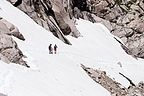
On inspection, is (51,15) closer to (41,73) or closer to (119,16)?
(41,73)

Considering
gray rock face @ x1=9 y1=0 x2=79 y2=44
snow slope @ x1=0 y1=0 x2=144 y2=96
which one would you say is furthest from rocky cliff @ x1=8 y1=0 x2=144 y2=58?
snow slope @ x1=0 y1=0 x2=144 y2=96

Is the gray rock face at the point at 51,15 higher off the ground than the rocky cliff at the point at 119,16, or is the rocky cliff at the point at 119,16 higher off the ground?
the gray rock face at the point at 51,15

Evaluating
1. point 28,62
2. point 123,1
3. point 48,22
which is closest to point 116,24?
point 123,1

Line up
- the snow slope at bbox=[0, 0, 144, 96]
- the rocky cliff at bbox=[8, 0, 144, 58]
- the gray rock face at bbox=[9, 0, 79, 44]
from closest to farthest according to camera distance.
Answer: the snow slope at bbox=[0, 0, 144, 96] < the gray rock face at bbox=[9, 0, 79, 44] < the rocky cliff at bbox=[8, 0, 144, 58]

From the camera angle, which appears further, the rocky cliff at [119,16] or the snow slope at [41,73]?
the rocky cliff at [119,16]

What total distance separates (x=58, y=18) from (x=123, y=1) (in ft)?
135

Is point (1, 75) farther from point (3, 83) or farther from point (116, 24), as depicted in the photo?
point (116, 24)

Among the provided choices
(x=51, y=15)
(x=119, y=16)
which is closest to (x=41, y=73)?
(x=51, y=15)

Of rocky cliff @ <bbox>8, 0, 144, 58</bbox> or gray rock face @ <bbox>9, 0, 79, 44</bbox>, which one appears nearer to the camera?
gray rock face @ <bbox>9, 0, 79, 44</bbox>

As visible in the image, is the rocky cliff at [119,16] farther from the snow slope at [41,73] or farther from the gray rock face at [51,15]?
the snow slope at [41,73]

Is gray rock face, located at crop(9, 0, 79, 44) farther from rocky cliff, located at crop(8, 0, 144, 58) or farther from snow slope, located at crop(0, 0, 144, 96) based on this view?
rocky cliff, located at crop(8, 0, 144, 58)

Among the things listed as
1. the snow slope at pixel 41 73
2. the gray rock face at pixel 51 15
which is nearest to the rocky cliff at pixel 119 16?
the gray rock face at pixel 51 15

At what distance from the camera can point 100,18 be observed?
234 feet

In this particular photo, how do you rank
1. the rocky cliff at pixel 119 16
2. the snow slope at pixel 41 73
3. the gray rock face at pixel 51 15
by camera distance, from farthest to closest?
1. the rocky cliff at pixel 119 16
2. the gray rock face at pixel 51 15
3. the snow slope at pixel 41 73
